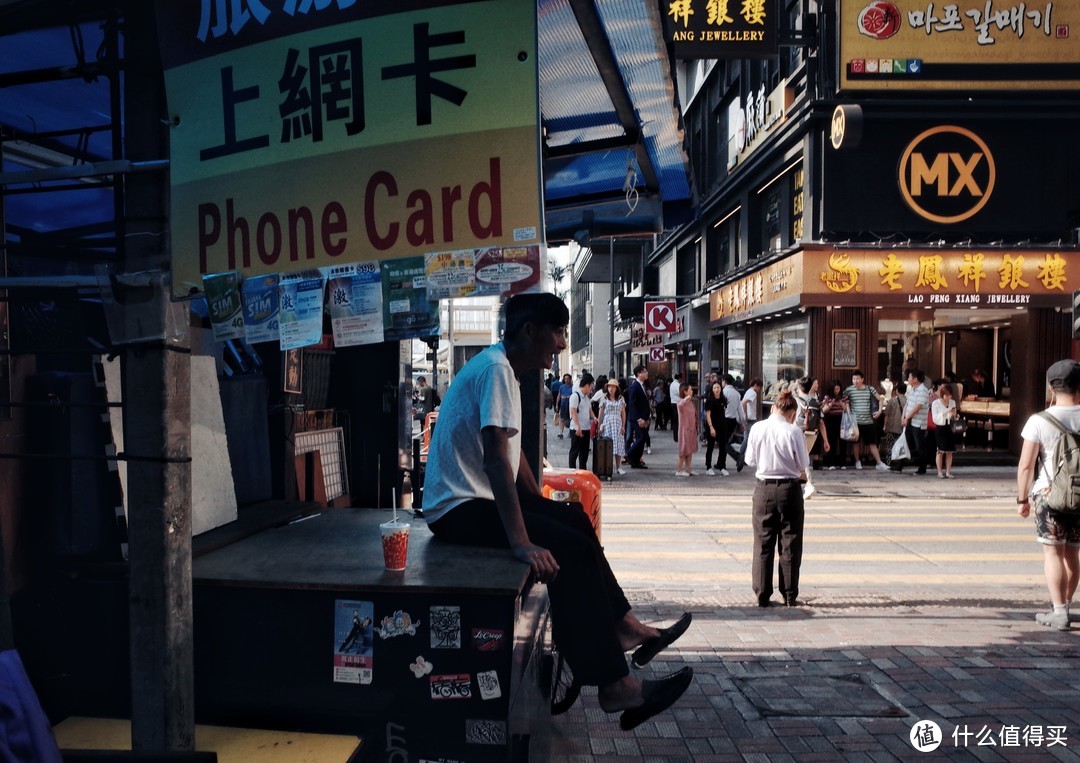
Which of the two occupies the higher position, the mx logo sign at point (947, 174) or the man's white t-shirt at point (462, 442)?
the mx logo sign at point (947, 174)

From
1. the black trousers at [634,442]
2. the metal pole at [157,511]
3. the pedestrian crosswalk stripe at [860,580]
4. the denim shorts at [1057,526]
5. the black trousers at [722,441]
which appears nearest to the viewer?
the metal pole at [157,511]

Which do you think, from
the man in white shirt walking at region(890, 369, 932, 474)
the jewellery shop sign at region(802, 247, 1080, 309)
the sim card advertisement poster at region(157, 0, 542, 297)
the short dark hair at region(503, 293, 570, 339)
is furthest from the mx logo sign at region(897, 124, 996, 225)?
the sim card advertisement poster at region(157, 0, 542, 297)

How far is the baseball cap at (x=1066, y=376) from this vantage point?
605 cm

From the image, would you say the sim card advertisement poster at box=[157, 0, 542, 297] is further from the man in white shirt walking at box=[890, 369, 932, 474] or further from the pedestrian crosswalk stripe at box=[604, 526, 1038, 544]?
the man in white shirt walking at box=[890, 369, 932, 474]

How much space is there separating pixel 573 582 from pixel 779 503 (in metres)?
3.67

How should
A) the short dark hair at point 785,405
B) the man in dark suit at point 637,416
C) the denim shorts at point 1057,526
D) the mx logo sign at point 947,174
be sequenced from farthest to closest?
the mx logo sign at point 947,174
the man in dark suit at point 637,416
the short dark hair at point 785,405
the denim shorts at point 1057,526

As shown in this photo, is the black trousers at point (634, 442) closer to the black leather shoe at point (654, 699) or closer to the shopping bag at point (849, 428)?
the shopping bag at point (849, 428)

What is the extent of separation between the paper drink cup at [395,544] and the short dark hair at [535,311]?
45.2 inches

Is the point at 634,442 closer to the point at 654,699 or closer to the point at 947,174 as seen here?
the point at 947,174

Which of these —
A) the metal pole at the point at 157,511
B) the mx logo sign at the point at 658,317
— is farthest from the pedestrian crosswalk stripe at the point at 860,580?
the mx logo sign at the point at 658,317

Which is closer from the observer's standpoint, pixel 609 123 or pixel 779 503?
pixel 609 123

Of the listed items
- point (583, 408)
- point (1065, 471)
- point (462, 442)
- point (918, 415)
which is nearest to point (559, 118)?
point (462, 442)

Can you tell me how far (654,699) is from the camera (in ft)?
11.5

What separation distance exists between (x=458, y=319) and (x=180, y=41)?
31091 mm
